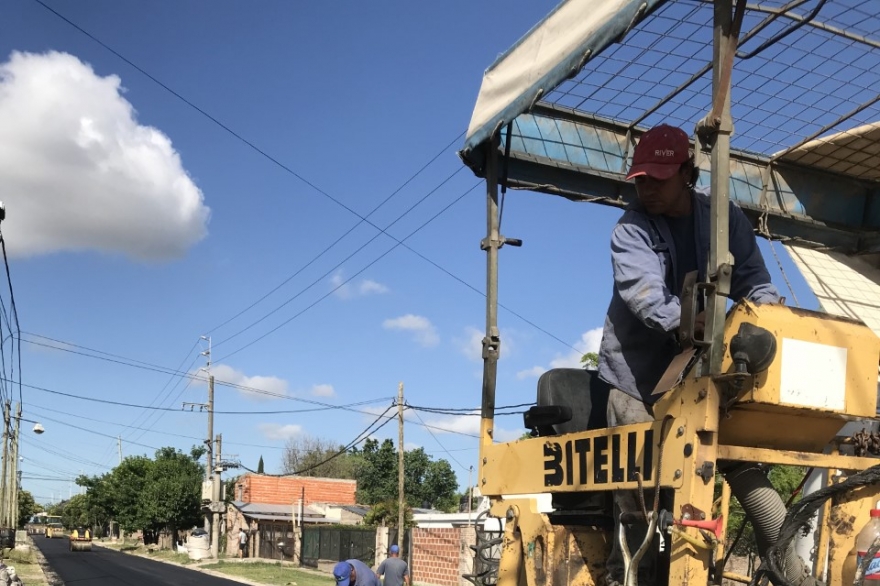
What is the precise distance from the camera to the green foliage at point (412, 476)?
8569 cm

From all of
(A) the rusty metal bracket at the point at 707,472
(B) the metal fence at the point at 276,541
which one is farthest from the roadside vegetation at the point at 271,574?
(A) the rusty metal bracket at the point at 707,472

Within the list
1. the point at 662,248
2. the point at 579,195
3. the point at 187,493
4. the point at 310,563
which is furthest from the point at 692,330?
the point at 187,493

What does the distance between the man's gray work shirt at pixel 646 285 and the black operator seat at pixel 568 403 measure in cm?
40

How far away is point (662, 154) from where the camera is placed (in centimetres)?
303

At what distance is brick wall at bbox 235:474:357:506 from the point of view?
221 ft

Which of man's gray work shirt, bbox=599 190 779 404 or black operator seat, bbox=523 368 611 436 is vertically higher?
man's gray work shirt, bbox=599 190 779 404

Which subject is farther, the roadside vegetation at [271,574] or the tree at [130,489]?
the tree at [130,489]

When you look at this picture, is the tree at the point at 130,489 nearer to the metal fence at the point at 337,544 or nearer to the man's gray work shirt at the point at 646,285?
the metal fence at the point at 337,544

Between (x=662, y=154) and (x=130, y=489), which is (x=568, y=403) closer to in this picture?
(x=662, y=154)

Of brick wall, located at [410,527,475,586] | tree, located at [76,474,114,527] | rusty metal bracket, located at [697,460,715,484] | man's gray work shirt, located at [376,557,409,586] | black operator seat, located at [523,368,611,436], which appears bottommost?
tree, located at [76,474,114,527]

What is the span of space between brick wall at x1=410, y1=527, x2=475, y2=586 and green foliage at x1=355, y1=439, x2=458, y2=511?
5319 cm

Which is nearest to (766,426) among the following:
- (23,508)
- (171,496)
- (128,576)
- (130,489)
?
(128,576)

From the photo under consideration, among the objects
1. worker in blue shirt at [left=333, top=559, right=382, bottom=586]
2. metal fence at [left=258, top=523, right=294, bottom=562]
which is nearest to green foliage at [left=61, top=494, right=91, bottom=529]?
metal fence at [left=258, top=523, right=294, bottom=562]

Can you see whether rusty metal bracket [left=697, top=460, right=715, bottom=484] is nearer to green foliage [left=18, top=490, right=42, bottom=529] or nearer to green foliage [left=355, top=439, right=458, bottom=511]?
green foliage [left=355, top=439, right=458, bottom=511]
